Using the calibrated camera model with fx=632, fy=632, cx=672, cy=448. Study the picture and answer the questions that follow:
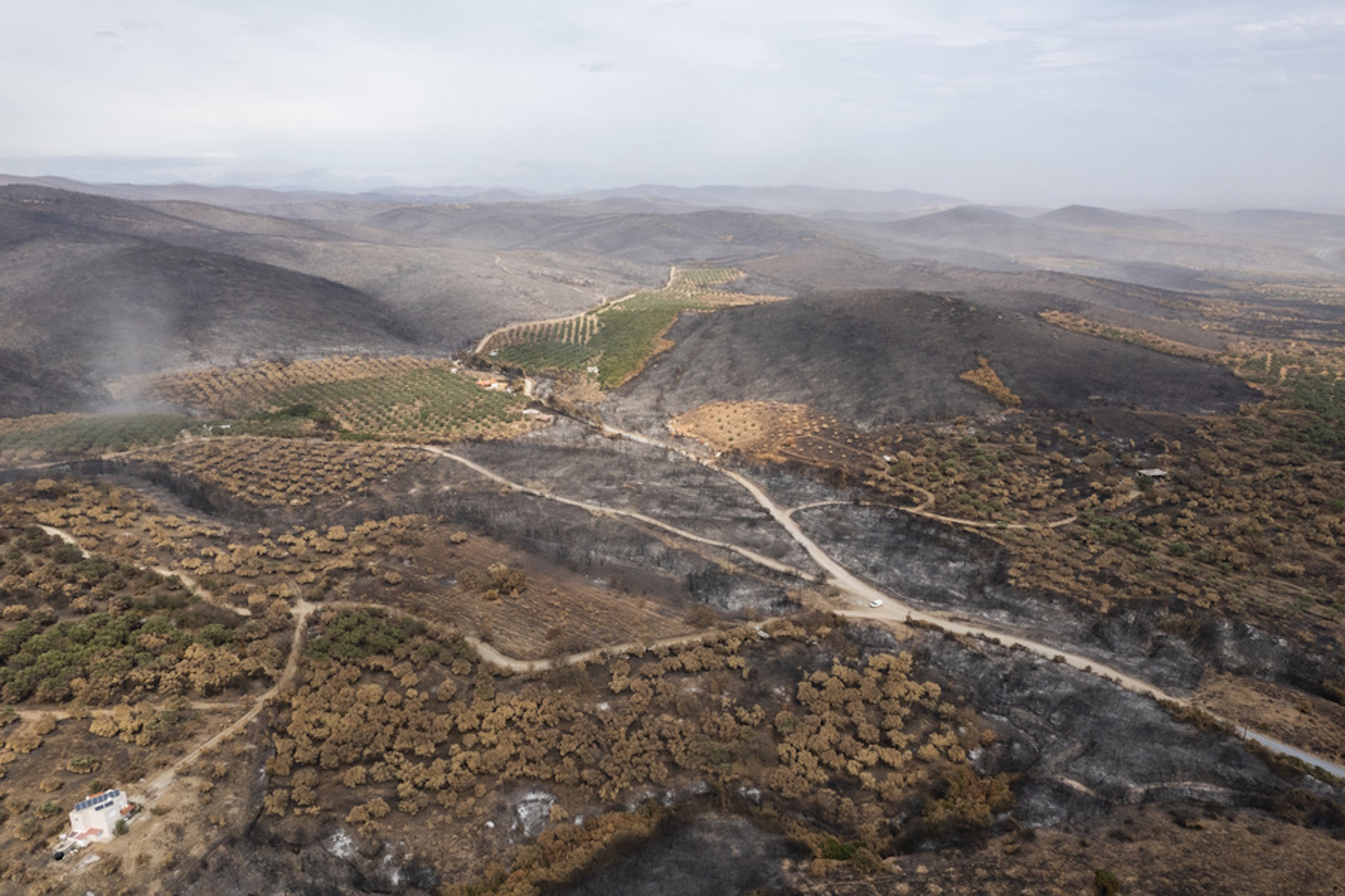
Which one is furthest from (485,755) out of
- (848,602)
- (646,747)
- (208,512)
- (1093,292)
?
(1093,292)

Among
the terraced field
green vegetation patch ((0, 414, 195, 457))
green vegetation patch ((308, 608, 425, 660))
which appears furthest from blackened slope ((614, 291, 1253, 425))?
green vegetation patch ((0, 414, 195, 457))

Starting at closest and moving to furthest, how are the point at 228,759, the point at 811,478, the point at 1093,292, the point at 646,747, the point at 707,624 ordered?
the point at 228,759 → the point at 646,747 → the point at 707,624 → the point at 811,478 → the point at 1093,292

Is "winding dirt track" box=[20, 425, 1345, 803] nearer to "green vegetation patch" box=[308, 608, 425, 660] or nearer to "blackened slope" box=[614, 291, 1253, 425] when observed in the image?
"green vegetation patch" box=[308, 608, 425, 660]

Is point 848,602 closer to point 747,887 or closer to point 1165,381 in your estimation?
point 747,887

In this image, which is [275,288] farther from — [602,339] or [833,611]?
[833,611]

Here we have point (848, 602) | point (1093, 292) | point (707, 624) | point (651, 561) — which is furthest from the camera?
point (1093, 292)
